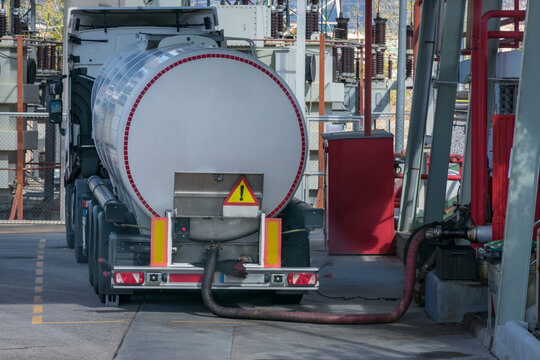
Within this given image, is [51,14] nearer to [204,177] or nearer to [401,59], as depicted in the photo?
[401,59]

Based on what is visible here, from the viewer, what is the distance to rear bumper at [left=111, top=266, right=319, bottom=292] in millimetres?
11250

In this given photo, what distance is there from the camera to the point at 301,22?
21.0 m

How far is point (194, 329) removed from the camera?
10.9m

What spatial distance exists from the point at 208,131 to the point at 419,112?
673 centimetres

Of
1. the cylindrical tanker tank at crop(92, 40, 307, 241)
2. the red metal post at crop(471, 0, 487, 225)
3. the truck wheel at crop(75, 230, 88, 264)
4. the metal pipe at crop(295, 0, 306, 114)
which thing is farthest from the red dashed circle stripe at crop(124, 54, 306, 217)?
the metal pipe at crop(295, 0, 306, 114)

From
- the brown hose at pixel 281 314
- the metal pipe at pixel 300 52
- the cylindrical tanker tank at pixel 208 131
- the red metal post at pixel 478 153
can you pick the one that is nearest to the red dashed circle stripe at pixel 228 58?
the cylindrical tanker tank at pixel 208 131

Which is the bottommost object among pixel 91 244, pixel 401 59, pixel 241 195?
pixel 91 244

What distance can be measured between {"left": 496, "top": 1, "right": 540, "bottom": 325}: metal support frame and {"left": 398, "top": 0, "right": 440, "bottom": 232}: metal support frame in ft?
23.9

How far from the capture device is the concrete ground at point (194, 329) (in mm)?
9695

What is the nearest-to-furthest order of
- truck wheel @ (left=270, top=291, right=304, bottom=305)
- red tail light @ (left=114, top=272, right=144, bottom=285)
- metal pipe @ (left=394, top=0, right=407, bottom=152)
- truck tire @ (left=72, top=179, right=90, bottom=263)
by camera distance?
red tail light @ (left=114, top=272, right=144, bottom=285), truck wheel @ (left=270, top=291, right=304, bottom=305), truck tire @ (left=72, top=179, right=90, bottom=263), metal pipe @ (left=394, top=0, right=407, bottom=152)

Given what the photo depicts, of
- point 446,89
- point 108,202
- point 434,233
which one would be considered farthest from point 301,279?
point 446,89

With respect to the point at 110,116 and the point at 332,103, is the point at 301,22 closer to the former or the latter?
the point at 110,116

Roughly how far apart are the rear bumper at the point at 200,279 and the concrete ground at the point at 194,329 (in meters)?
0.39

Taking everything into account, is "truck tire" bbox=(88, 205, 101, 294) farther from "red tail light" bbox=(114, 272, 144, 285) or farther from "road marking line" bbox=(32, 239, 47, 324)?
"red tail light" bbox=(114, 272, 144, 285)
